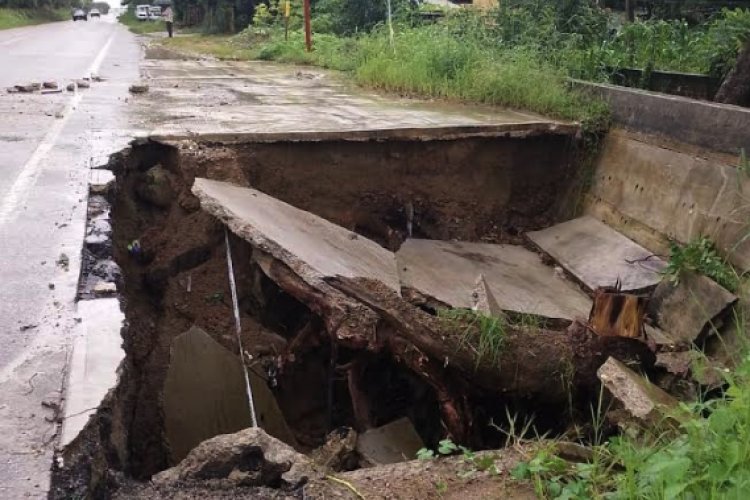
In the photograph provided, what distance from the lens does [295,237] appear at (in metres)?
4.29

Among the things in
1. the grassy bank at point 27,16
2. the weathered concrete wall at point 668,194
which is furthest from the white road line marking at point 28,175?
the grassy bank at point 27,16

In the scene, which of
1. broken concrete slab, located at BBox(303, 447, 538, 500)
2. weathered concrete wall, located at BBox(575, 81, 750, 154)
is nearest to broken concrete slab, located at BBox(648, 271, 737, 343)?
weathered concrete wall, located at BBox(575, 81, 750, 154)

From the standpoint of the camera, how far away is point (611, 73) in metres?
7.37

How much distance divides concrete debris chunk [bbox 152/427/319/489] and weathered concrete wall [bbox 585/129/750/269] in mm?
3204

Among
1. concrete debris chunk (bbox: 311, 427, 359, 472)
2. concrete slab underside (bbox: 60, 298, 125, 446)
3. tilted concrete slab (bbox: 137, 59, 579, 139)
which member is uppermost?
tilted concrete slab (bbox: 137, 59, 579, 139)

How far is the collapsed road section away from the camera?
11.6 ft

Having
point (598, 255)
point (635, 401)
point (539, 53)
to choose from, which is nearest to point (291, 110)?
point (539, 53)

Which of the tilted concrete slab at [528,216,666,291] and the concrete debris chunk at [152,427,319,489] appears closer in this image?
the concrete debris chunk at [152,427,319,489]

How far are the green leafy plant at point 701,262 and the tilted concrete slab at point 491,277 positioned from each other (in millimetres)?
660

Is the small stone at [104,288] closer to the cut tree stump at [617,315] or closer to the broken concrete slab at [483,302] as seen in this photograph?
the broken concrete slab at [483,302]

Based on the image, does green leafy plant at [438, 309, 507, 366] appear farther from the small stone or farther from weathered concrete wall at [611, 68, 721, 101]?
weathered concrete wall at [611, 68, 721, 101]

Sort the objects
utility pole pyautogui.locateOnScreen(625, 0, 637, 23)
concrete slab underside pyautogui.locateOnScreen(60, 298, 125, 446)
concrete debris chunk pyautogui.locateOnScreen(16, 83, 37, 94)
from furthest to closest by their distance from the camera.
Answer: utility pole pyautogui.locateOnScreen(625, 0, 637, 23), concrete debris chunk pyautogui.locateOnScreen(16, 83, 37, 94), concrete slab underside pyautogui.locateOnScreen(60, 298, 125, 446)

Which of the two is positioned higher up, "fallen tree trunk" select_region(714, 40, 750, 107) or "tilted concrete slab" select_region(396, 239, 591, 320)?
"fallen tree trunk" select_region(714, 40, 750, 107)

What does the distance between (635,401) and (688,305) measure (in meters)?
1.57
